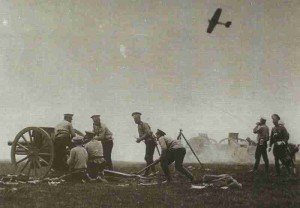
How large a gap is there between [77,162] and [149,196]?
2.69 m

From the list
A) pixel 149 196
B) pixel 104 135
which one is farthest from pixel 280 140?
pixel 149 196

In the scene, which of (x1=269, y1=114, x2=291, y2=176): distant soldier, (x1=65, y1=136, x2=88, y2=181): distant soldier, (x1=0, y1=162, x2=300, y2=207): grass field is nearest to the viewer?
(x1=0, y1=162, x2=300, y2=207): grass field

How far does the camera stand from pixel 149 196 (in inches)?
310

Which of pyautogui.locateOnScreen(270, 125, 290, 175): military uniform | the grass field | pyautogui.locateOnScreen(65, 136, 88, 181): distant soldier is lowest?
the grass field

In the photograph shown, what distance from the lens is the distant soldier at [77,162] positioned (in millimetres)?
9969

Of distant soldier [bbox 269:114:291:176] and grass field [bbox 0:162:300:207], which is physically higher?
distant soldier [bbox 269:114:291:176]

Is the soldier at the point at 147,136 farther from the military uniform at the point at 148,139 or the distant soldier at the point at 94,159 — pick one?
the distant soldier at the point at 94,159

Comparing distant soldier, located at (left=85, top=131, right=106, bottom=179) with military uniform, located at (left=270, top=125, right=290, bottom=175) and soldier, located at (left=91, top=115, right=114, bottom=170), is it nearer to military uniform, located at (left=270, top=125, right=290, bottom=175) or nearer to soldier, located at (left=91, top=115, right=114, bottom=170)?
soldier, located at (left=91, top=115, right=114, bottom=170)

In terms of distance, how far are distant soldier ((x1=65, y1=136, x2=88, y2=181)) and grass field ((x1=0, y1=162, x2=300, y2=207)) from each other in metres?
0.57

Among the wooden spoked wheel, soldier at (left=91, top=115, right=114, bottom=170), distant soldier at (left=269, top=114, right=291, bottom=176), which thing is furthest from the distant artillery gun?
distant soldier at (left=269, top=114, right=291, bottom=176)

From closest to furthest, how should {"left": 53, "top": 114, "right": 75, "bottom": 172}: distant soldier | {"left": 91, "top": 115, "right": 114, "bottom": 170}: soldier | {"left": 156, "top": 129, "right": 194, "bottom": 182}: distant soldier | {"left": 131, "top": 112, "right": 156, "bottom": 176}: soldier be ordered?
{"left": 156, "top": 129, "right": 194, "bottom": 182}: distant soldier, {"left": 53, "top": 114, "right": 75, "bottom": 172}: distant soldier, {"left": 91, "top": 115, "right": 114, "bottom": 170}: soldier, {"left": 131, "top": 112, "right": 156, "bottom": 176}: soldier

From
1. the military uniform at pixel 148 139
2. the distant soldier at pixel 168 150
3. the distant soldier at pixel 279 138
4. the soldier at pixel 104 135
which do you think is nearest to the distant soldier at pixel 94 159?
the soldier at pixel 104 135

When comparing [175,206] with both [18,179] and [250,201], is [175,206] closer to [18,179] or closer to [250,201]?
[250,201]

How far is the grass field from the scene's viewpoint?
7066mm
